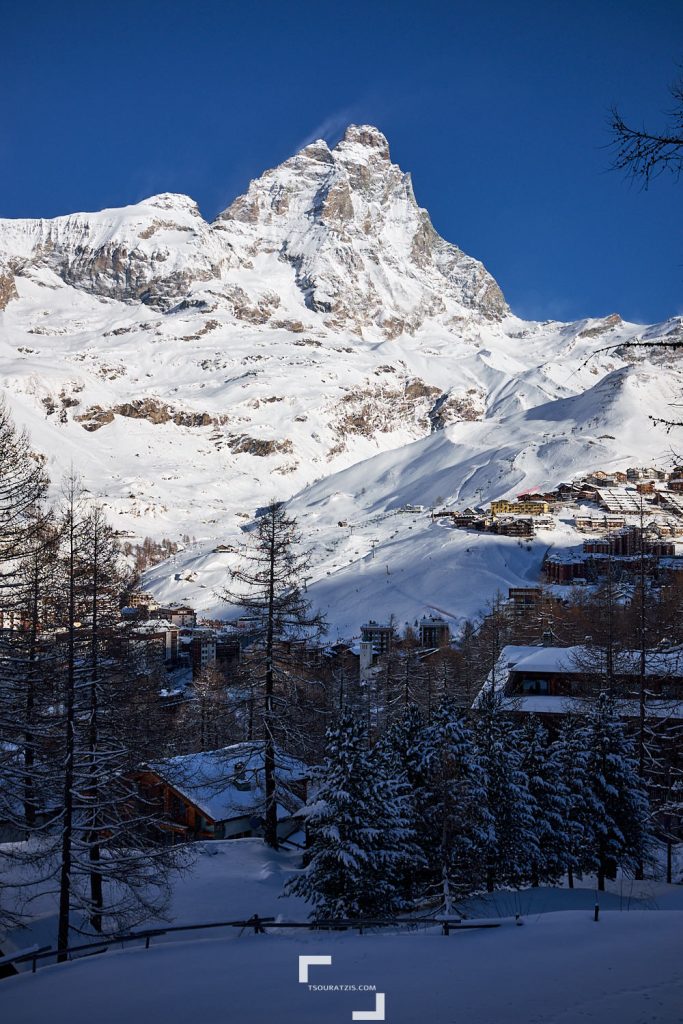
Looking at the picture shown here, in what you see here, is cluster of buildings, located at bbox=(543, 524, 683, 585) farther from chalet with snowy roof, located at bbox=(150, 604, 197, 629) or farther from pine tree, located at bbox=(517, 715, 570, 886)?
pine tree, located at bbox=(517, 715, 570, 886)

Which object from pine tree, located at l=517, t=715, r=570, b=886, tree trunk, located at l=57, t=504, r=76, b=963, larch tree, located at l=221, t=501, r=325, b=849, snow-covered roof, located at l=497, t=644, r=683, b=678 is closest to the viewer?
tree trunk, located at l=57, t=504, r=76, b=963

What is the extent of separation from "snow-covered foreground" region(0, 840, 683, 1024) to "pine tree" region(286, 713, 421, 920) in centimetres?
182

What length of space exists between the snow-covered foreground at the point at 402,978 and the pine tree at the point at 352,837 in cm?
182

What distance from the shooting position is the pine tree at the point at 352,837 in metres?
13.0

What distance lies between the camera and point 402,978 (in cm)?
818

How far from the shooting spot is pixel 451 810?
1482 centimetres

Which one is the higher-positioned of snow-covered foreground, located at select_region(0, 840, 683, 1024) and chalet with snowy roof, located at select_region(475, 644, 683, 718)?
chalet with snowy roof, located at select_region(475, 644, 683, 718)

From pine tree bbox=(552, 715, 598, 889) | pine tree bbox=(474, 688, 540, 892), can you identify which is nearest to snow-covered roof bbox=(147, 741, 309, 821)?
pine tree bbox=(474, 688, 540, 892)

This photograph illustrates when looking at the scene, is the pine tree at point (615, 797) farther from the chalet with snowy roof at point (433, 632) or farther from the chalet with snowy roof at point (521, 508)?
the chalet with snowy roof at point (521, 508)

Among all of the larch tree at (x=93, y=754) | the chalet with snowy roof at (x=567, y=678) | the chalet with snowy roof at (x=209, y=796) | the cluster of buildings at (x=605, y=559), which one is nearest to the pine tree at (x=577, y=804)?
the chalet with snowy roof at (x=567, y=678)

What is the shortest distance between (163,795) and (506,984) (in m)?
17.2

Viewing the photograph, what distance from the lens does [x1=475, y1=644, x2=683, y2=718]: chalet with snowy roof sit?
22.7 m

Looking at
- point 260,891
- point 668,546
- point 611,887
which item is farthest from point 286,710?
point 668,546

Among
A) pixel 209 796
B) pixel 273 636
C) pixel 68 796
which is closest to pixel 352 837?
pixel 68 796
